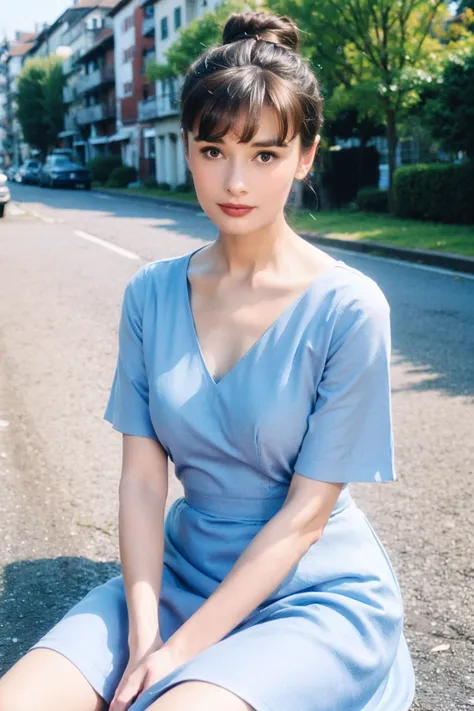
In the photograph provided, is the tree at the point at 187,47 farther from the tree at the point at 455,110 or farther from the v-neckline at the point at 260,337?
the v-neckline at the point at 260,337

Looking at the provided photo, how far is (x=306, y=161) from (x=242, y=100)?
0.88ft

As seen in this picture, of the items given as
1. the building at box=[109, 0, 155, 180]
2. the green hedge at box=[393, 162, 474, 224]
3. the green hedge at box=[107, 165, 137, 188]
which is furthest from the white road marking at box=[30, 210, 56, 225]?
the building at box=[109, 0, 155, 180]

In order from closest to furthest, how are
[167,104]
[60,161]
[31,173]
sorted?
[60,161] → [167,104] → [31,173]

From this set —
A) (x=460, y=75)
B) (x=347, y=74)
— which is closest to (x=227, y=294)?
(x=460, y=75)

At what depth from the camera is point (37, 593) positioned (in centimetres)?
290

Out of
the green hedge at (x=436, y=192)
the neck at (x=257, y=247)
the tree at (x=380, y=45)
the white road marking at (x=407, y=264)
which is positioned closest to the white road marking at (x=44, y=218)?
the tree at (x=380, y=45)

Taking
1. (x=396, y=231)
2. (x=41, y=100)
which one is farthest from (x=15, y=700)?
(x=41, y=100)

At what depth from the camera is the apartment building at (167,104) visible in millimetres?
44125

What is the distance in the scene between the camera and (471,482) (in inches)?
151

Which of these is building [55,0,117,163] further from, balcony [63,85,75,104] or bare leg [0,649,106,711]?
bare leg [0,649,106,711]

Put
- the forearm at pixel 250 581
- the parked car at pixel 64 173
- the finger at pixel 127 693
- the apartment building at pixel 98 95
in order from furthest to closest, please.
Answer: the apartment building at pixel 98 95 < the parked car at pixel 64 173 < the forearm at pixel 250 581 < the finger at pixel 127 693

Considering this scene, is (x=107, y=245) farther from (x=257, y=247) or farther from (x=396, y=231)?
(x=257, y=247)

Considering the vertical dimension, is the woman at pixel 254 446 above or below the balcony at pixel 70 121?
below

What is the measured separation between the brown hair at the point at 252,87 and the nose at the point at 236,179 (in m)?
0.05
